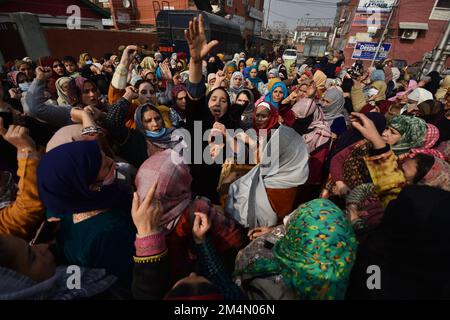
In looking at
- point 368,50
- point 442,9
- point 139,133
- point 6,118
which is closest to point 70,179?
point 139,133

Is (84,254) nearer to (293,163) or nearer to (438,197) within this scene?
(293,163)

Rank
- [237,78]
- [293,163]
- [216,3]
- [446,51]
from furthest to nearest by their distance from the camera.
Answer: [216,3], [446,51], [237,78], [293,163]

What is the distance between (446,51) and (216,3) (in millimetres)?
23971

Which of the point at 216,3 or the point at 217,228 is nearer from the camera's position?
the point at 217,228

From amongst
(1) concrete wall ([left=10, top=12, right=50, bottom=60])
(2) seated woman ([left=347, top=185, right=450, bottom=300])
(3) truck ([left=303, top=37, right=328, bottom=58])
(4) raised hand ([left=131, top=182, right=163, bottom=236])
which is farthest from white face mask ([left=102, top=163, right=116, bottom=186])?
(3) truck ([left=303, top=37, right=328, bottom=58])

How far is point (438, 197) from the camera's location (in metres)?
1.18

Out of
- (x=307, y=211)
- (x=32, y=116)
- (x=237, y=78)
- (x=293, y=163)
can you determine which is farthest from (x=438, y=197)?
(x=237, y=78)

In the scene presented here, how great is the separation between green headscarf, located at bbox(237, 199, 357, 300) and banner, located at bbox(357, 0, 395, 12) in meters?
24.7

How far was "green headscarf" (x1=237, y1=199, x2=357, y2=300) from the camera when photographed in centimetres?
114

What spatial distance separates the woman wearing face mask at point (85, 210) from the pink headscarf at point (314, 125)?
2.44 m

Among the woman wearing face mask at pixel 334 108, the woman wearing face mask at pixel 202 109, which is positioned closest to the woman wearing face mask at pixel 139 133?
the woman wearing face mask at pixel 202 109

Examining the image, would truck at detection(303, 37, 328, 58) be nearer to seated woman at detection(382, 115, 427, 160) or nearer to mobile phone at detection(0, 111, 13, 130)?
seated woman at detection(382, 115, 427, 160)

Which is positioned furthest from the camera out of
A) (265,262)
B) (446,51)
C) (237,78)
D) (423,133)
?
(446,51)

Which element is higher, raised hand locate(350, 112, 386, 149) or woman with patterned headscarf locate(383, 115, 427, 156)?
raised hand locate(350, 112, 386, 149)
